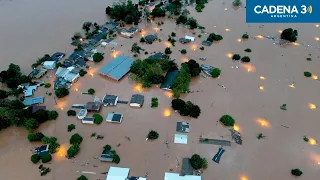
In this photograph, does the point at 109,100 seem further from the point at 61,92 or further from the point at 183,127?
the point at 183,127

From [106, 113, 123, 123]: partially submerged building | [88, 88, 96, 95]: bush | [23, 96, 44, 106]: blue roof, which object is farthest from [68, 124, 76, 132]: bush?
[23, 96, 44, 106]: blue roof

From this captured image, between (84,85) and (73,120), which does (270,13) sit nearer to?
(84,85)

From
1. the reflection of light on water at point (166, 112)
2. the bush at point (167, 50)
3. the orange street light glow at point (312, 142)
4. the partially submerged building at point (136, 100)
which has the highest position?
the bush at point (167, 50)

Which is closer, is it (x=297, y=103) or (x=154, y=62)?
(x=297, y=103)

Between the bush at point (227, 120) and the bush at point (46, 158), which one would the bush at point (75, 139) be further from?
the bush at point (227, 120)

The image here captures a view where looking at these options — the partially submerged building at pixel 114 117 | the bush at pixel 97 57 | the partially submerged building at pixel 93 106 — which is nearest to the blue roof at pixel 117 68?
the bush at pixel 97 57

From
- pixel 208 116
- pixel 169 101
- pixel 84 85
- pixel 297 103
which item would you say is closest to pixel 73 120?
pixel 84 85
